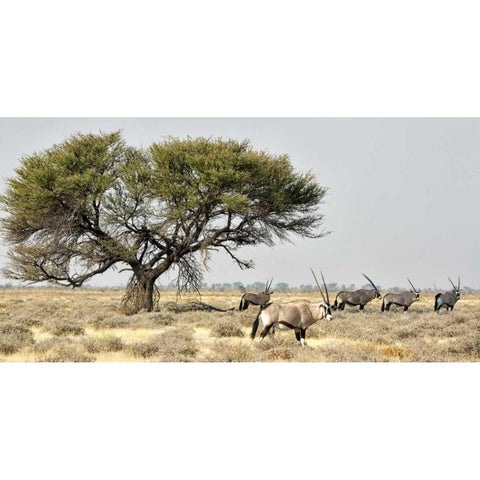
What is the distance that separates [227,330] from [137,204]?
25.5ft

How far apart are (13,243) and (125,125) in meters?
7.05

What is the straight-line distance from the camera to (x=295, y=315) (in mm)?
13867

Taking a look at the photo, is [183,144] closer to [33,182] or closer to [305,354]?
[33,182]

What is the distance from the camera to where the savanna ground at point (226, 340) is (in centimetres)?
1379

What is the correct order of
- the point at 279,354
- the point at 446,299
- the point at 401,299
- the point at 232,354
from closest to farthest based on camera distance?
1. the point at 279,354
2. the point at 232,354
3. the point at 446,299
4. the point at 401,299

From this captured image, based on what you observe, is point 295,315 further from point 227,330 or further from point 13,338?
point 13,338

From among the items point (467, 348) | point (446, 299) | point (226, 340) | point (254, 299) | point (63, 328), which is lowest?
point (63, 328)

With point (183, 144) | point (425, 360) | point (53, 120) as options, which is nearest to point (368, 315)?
point (425, 360)

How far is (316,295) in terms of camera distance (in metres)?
18.9

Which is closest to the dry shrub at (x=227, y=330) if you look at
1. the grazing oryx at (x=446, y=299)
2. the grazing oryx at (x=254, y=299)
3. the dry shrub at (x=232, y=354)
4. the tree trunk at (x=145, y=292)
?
the dry shrub at (x=232, y=354)

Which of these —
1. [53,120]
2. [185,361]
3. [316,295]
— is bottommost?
[185,361]

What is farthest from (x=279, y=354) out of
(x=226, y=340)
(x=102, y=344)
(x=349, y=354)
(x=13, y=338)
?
(x=13, y=338)

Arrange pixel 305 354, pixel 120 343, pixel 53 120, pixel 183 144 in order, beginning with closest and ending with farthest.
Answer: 1. pixel 305 354
2. pixel 120 343
3. pixel 53 120
4. pixel 183 144

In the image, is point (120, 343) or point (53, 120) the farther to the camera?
point (53, 120)
